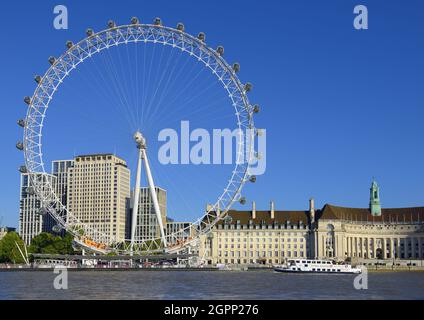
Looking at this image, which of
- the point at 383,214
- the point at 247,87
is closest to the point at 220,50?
the point at 247,87

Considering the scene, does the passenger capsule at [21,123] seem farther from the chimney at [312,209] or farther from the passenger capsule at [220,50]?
the chimney at [312,209]

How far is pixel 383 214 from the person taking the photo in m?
171

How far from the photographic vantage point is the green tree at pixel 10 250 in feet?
491

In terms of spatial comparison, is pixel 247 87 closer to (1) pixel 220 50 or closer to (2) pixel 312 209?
(1) pixel 220 50

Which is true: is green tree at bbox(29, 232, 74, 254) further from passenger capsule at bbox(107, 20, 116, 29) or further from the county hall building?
passenger capsule at bbox(107, 20, 116, 29)

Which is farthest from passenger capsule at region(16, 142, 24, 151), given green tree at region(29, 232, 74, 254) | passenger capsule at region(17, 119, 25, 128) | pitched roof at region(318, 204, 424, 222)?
pitched roof at region(318, 204, 424, 222)

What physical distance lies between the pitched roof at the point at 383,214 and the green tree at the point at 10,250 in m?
72.3

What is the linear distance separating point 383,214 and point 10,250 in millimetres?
92661

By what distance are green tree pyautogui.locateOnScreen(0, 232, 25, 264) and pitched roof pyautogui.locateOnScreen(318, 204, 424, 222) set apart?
237 feet

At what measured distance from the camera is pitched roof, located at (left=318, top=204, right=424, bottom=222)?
6565 inches
